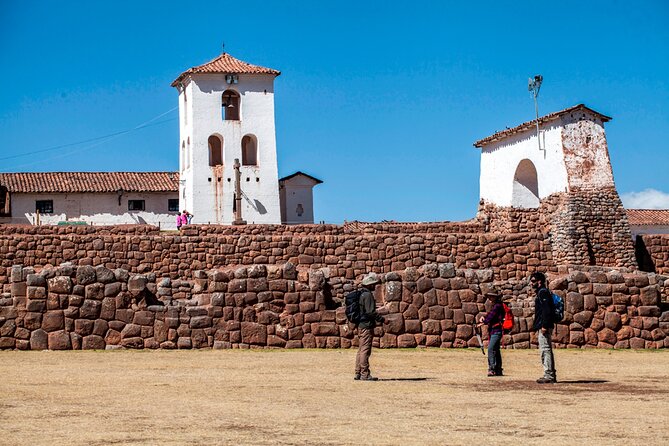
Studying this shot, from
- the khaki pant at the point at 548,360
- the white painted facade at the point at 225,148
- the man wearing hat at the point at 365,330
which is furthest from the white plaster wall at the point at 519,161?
the man wearing hat at the point at 365,330

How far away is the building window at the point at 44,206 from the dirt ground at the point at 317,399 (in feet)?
142

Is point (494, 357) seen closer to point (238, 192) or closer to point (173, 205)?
point (238, 192)

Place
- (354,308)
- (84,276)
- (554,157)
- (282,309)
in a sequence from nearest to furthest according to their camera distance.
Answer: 1. (354,308)
2. (84,276)
3. (282,309)
4. (554,157)

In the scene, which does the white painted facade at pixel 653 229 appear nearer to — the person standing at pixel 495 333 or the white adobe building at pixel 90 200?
the white adobe building at pixel 90 200

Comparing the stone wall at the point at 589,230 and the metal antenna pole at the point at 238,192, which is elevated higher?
the metal antenna pole at the point at 238,192

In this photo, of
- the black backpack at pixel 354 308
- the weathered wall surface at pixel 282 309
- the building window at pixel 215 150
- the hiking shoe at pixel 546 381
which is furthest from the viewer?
the building window at pixel 215 150

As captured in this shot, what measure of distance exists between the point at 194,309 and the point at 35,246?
14.6 meters

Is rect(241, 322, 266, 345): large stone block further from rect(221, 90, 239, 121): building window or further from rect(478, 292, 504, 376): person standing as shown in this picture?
rect(221, 90, 239, 121): building window

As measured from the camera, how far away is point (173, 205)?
63.3 metres

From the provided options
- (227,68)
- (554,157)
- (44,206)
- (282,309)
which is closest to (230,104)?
(227,68)

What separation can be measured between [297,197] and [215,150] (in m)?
5.12

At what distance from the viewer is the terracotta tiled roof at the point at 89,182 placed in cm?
6269

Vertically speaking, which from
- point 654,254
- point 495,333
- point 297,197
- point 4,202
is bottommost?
point 495,333

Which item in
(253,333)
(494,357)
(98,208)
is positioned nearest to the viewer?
(494,357)
